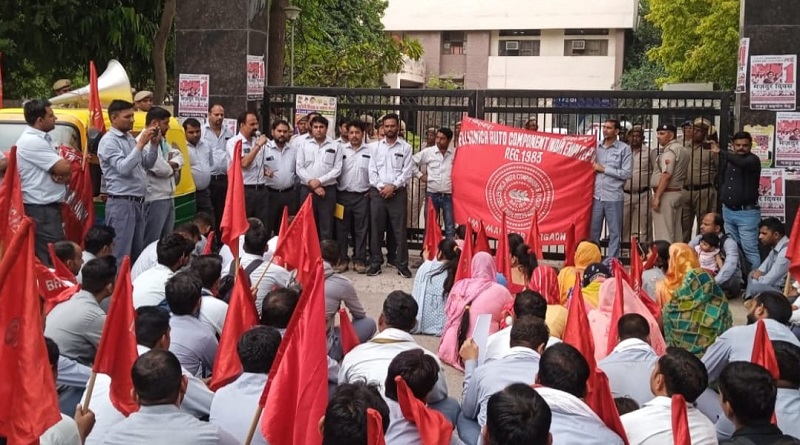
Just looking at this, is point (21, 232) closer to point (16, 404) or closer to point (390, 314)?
point (16, 404)

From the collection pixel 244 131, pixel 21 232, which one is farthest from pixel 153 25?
pixel 21 232

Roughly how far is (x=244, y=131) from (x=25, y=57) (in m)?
6.28

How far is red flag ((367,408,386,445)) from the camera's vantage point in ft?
10.8

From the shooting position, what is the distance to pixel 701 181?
1068 centimetres

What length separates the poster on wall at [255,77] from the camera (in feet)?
37.3

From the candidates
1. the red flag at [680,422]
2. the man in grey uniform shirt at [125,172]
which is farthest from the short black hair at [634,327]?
the man in grey uniform shirt at [125,172]

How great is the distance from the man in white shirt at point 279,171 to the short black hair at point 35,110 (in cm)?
312

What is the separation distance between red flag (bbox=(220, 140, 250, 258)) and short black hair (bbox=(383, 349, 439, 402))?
2770mm

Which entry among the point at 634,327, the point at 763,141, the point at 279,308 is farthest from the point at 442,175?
the point at 279,308

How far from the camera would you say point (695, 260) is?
807 cm

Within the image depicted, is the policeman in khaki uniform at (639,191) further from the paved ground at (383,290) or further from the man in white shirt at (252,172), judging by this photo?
the man in white shirt at (252,172)

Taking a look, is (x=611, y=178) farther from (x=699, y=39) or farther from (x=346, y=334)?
(x=699, y=39)

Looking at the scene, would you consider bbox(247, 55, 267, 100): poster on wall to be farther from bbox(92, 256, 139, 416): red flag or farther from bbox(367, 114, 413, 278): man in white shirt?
bbox(92, 256, 139, 416): red flag

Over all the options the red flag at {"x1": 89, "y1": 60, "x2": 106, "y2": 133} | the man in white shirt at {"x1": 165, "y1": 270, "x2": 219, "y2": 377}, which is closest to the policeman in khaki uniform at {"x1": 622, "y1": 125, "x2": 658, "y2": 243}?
the red flag at {"x1": 89, "y1": 60, "x2": 106, "y2": 133}
